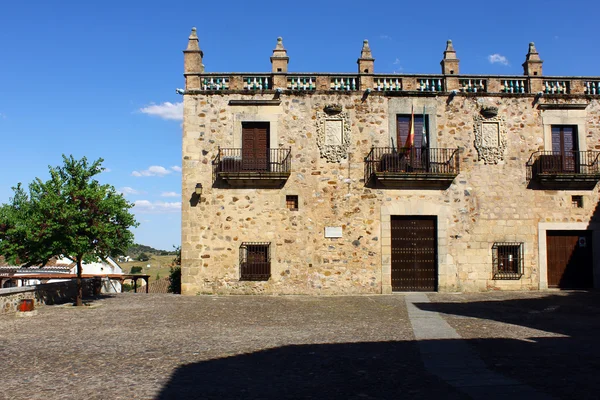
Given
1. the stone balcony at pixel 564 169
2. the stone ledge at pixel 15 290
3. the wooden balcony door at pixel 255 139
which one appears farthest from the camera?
the wooden balcony door at pixel 255 139

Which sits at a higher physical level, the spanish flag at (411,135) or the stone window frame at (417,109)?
the stone window frame at (417,109)

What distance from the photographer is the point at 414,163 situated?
1653 cm

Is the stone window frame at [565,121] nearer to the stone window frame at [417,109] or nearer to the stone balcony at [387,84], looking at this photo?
the stone balcony at [387,84]

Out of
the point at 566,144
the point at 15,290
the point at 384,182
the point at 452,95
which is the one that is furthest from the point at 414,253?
the point at 15,290

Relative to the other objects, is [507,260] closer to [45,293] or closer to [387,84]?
[387,84]

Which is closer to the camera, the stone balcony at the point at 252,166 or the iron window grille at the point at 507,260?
the stone balcony at the point at 252,166

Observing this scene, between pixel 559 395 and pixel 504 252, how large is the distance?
12.4 m

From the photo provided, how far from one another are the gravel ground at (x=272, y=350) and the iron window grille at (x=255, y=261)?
3.21 metres

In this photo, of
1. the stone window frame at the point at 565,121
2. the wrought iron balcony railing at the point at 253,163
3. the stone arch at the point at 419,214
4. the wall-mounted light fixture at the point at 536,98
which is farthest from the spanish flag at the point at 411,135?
the stone window frame at the point at 565,121

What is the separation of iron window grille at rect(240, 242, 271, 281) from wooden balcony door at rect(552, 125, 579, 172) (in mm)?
10092

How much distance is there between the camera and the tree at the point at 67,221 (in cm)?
1256

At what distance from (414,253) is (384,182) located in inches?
99.3

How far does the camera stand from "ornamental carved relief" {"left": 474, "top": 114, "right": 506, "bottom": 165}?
16703 mm

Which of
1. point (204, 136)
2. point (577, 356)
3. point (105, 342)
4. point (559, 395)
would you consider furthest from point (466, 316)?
point (204, 136)
